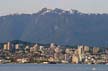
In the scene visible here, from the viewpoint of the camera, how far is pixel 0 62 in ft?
649

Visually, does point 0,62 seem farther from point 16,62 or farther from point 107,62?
point 107,62

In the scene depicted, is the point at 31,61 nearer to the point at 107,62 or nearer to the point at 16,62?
the point at 16,62

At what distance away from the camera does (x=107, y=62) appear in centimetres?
19925

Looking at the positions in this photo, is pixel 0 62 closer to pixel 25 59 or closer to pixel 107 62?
pixel 25 59

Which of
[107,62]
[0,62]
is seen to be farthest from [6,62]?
[107,62]

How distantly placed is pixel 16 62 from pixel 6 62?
367 centimetres

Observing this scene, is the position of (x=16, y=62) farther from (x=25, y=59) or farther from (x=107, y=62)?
(x=107, y=62)

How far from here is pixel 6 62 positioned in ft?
653

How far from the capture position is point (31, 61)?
19988 cm

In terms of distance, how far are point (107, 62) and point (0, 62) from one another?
129ft

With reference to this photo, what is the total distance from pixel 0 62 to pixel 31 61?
11432 millimetres

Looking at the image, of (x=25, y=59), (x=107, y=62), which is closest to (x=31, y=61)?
(x=25, y=59)

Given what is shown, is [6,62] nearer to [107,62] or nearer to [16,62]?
[16,62]

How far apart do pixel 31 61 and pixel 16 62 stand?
5533mm
